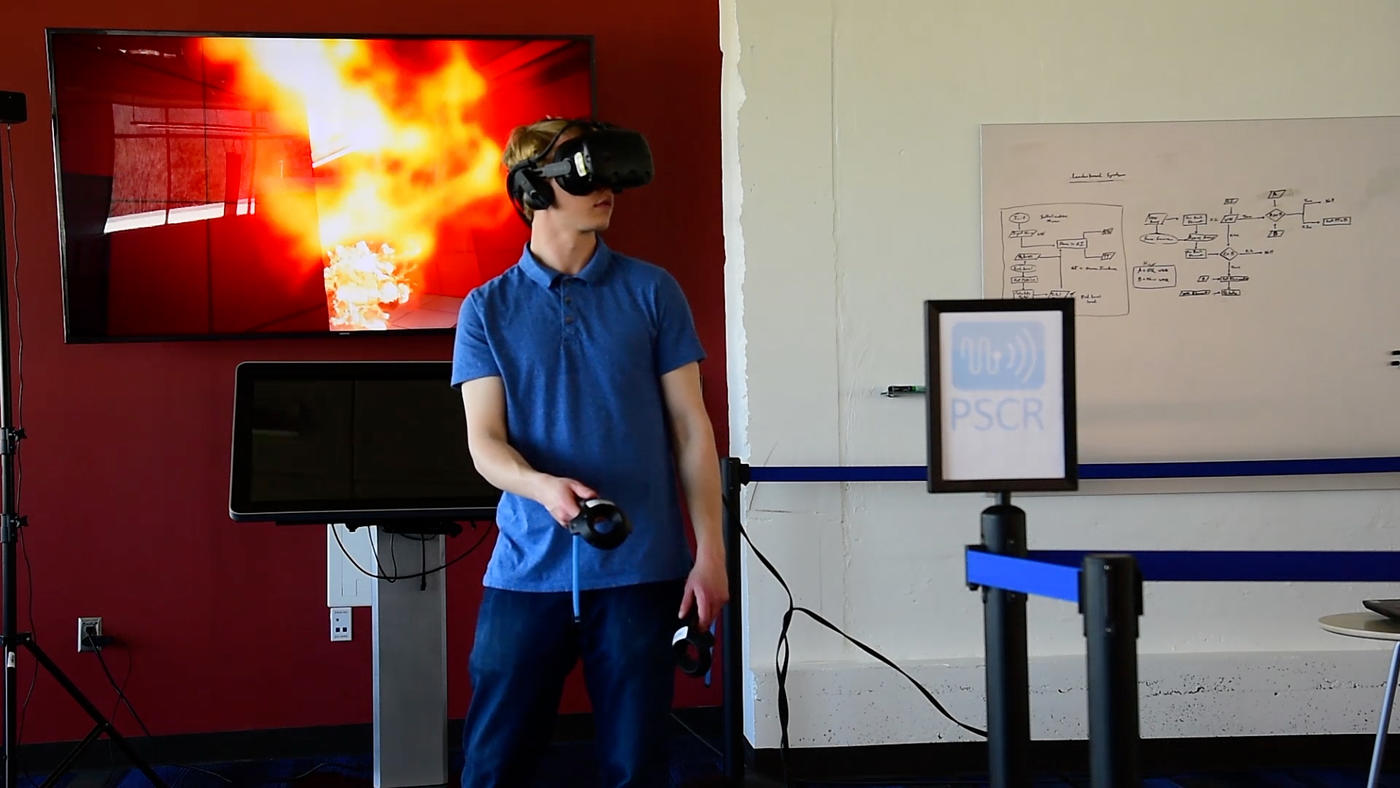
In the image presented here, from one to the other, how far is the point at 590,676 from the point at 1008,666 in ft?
1.93

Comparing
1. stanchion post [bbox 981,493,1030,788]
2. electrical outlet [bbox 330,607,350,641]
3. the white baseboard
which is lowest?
the white baseboard

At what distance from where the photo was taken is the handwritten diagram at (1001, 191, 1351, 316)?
3602mm

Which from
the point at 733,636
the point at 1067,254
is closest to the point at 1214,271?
the point at 1067,254

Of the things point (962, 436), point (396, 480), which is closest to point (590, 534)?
point (962, 436)

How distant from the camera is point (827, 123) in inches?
142

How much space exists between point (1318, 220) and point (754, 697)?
7.18ft

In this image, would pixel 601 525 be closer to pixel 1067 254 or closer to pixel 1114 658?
pixel 1114 658

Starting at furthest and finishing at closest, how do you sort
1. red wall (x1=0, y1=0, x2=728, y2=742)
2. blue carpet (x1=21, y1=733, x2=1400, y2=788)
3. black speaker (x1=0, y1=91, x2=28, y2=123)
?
1. red wall (x1=0, y1=0, x2=728, y2=742)
2. blue carpet (x1=21, y1=733, x2=1400, y2=788)
3. black speaker (x1=0, y1=91, x2=28, y2=123)

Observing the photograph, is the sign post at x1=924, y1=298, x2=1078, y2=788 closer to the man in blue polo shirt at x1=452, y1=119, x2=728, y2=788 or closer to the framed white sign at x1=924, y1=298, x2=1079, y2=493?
the framed white sign at x1=924, y1=298, x2=1079, y2=493

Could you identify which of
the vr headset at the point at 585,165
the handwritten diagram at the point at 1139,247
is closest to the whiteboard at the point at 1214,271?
the handwritten diagram at the point at 1139,247

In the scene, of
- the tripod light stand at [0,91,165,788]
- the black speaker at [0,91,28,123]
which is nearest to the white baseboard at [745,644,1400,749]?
the tripod light stand at [0,91,165,788]

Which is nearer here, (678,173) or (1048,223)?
(1048,223)

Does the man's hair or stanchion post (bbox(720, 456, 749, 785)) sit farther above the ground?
the man's hair

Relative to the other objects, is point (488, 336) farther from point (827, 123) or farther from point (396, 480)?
point (827, 123)
